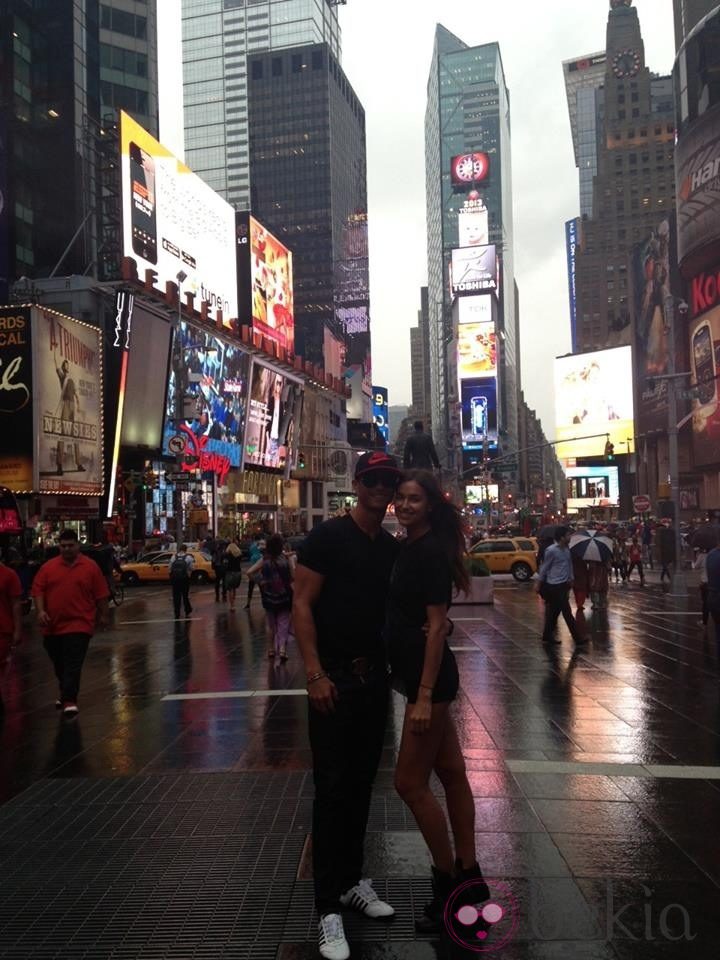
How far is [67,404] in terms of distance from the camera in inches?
1417

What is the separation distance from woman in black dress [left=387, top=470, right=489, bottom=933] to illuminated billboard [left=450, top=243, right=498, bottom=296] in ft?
548

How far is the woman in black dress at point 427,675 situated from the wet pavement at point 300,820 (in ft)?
1.00

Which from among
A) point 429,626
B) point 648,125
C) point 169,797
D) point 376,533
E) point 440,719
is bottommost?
point 169,797

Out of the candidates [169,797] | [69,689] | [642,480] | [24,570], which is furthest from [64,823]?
[642,480]

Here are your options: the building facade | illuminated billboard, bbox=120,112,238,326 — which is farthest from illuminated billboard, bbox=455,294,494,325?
illuminated billboard, bbox=120,112,238,326

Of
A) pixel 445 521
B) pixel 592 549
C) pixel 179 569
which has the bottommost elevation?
pixel 179 569

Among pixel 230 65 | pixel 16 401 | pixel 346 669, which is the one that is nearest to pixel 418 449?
pixel 346 669

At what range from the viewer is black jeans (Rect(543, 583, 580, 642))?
39.8ft

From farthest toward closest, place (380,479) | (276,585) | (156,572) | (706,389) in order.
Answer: (706,389) → (156,572) → (276,585) → (380,479)

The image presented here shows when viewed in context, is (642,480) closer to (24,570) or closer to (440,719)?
(24,570)

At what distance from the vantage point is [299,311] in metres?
170

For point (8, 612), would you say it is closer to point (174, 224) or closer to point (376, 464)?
point (376, 464)

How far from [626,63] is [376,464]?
189561mm

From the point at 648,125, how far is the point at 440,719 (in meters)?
170
